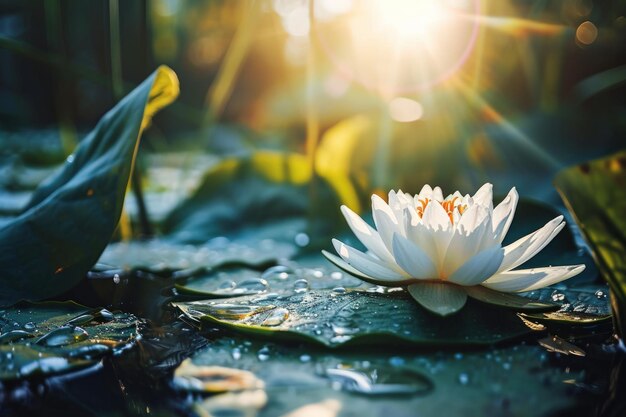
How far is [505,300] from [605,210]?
0.17 meters

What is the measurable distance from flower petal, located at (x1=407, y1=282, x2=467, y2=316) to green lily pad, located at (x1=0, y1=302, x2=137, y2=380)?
0.39 metres

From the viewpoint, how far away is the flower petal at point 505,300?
78 centimetres

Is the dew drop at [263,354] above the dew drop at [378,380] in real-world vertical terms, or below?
below

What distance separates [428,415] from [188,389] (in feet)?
0.84

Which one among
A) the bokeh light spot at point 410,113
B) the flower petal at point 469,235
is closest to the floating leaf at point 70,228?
the flower petal at point 469,235

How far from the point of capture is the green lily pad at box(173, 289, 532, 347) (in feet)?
2.37

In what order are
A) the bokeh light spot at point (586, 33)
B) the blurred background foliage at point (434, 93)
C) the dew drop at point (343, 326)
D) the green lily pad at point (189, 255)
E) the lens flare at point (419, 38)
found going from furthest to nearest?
the bokeh light spot at point (586, 33) → the lens flare at point (419, 38) → the blurred background foliage at point (434, 93) → the green lily pad at point (189, 255) → the dew drop at point (343, 326)

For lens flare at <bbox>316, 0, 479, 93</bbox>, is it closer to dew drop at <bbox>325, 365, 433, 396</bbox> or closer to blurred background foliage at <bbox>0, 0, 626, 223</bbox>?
blurred background foliage at <bbox>0, 0, 626, 223</bbox>

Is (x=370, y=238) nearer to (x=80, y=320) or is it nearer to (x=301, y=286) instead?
(x=301, y=286)

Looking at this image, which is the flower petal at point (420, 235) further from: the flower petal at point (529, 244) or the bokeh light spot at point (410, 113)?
the bokeh light spot at point (410, 113)

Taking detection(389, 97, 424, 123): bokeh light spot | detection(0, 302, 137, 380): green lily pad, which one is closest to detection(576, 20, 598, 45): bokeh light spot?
detection(389, 97, 424, 123): bokeh light spot

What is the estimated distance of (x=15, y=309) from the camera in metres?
0.90

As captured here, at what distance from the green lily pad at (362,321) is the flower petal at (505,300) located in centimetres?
2

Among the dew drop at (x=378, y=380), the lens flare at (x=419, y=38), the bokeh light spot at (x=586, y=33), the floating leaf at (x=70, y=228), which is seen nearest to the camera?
the dew drop at (x=378, y=380)
